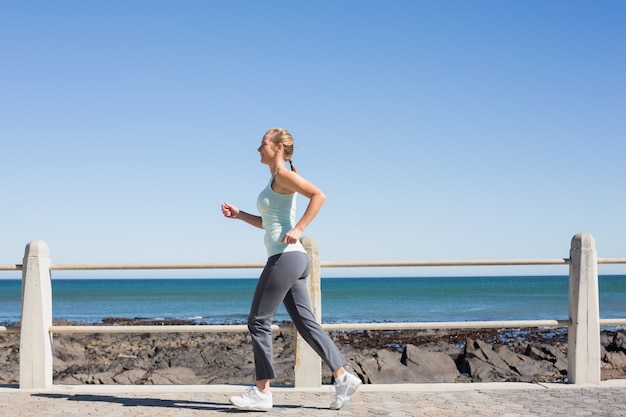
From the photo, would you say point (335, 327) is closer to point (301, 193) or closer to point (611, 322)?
point (301, 193)

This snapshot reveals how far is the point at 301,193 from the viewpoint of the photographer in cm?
488

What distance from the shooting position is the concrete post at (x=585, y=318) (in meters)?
6.19

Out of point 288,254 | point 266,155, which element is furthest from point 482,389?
point 266,155

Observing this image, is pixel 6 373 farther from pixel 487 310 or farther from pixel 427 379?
pixel 487 310

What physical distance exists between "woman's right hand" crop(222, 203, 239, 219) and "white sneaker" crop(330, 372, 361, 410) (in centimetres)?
138

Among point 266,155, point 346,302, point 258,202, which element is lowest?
point 346,302

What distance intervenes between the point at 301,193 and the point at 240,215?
0.69m

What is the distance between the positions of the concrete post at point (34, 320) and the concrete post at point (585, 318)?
439cm

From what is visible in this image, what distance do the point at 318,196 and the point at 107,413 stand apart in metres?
2.07

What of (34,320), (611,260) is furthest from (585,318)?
(34,320)

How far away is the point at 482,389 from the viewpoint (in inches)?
235

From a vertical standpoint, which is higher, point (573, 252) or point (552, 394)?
point (573, 252)

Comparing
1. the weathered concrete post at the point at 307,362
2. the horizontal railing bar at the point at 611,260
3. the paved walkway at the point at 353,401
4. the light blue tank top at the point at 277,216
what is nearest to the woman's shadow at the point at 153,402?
the paved walkway at the point at 353,401

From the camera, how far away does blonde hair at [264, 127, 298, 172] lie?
16.7ft
